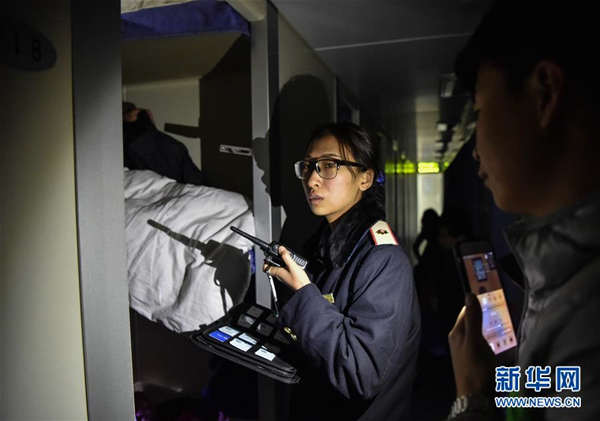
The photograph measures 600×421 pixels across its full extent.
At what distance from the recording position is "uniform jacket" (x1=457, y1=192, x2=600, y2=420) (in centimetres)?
41

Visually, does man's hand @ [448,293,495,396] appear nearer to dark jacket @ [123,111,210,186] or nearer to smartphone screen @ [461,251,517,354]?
smartphone screen @ [461,251,517,354]

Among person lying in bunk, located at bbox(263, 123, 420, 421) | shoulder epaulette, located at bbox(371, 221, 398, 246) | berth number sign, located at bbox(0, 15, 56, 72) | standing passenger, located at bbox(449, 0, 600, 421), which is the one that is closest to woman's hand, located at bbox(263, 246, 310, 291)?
person lying in bunk, located at bbox(263, 123, 420, 421)

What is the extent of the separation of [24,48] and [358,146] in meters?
0.76

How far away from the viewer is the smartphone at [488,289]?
34.1 inches

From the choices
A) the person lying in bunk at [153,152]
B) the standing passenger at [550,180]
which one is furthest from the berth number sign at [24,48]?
the person lying in bunk at [153,152]

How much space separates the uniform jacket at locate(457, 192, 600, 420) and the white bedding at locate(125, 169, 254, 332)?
830 millimetres

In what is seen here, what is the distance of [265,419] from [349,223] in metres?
0.69

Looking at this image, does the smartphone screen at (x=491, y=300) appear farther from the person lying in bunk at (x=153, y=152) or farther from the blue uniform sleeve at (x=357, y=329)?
the person lying in bunk at (x=153, y=152)

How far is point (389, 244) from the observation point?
1001mm

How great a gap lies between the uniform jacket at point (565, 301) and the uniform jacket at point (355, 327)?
1.38ft

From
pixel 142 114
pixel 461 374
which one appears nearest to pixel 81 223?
pixel 461 374

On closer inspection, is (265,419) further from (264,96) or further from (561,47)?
(561,47)

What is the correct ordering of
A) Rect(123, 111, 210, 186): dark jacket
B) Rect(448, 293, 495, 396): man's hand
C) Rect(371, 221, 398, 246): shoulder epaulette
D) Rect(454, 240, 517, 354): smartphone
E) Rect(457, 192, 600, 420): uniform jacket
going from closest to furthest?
Rect(457, 192, 600, 420): uniform jacket → Rect(448, 293, 495, 396): man's hand → Rect(454, 240, 517, 354): smartphone → Rect(371, 221, 398, 246): shoulder epaulette → Rect(123, 111, 210, 186): dark jacket

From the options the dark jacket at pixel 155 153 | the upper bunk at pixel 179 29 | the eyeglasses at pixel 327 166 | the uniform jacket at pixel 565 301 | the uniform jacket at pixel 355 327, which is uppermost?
the upper bunk at pixel 179 29
